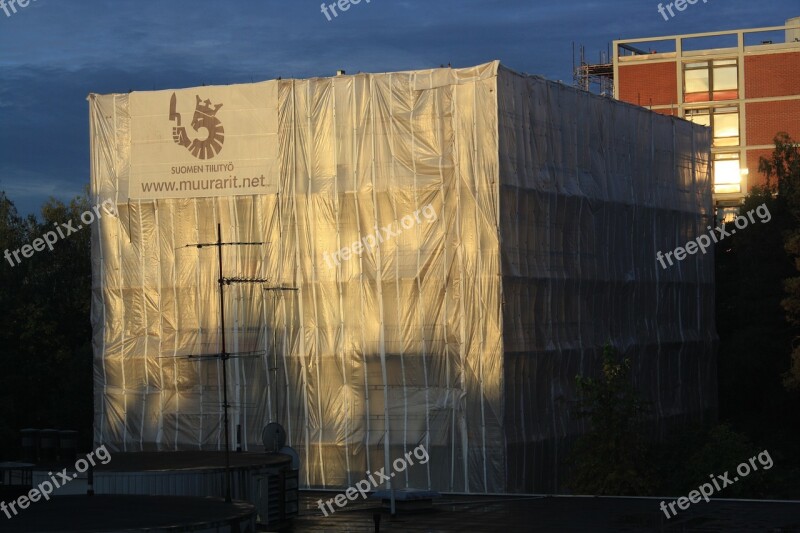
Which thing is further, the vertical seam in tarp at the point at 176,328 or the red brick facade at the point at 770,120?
the red brick facade at the point at 770,120

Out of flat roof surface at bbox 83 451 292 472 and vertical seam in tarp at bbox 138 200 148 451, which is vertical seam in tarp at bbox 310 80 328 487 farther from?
flat roof surface at bbox 83 451 292 472

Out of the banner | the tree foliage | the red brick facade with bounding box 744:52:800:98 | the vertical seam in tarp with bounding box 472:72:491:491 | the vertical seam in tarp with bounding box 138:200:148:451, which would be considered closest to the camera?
the vertical seam in tarp with bounding box 472:72:491:491

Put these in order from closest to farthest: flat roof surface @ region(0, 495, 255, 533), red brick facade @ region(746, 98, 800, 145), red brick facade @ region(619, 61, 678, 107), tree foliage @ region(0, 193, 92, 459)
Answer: flat roof surface @ region(0, 495, 255, 533) → tree foliage @ region(0, 193, 92, 459) → red brick facade @ region(746, 98, 800, 145) → red brick facade @ region(619, 61, 678, 107)

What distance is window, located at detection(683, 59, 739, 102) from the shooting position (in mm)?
79938

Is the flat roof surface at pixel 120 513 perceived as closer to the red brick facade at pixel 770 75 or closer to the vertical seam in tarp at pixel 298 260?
the vertical seam in tarp at pixel 298 260

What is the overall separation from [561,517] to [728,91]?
193 feet

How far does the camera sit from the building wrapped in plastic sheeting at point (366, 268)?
116 feet

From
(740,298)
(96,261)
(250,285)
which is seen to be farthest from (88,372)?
(740,298)

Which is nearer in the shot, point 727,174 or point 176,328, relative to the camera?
point 176,328

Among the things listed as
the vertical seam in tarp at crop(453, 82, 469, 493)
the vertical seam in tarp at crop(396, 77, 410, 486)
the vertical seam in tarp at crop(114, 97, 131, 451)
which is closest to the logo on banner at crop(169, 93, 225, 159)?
the vertical seam in tarp at crop(114, 97, 131, 451)

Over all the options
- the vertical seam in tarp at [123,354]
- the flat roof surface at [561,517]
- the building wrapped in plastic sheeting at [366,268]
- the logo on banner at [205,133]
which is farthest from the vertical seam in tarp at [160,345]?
the flat roof surface at [561,517]

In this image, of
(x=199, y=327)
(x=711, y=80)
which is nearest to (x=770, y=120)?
(x=711, y=80)

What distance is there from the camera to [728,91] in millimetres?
79938

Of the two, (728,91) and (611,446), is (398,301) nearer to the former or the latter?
(611,446)
